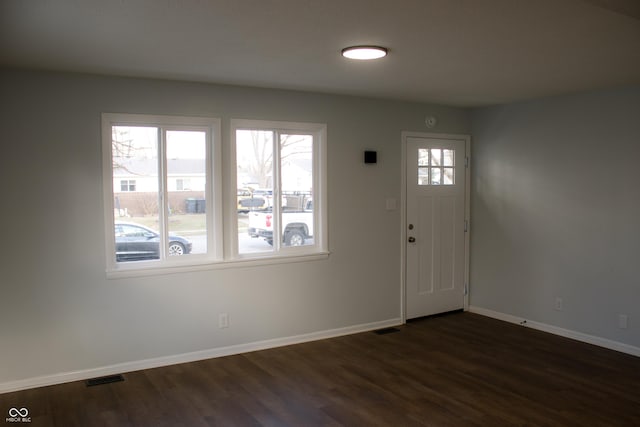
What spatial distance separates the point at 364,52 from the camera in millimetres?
3188

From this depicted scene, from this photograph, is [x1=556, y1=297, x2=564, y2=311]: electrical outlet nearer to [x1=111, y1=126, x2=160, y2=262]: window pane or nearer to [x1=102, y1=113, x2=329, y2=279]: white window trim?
[x1=102, y1=113, x2=329, y2=279]: white window trim

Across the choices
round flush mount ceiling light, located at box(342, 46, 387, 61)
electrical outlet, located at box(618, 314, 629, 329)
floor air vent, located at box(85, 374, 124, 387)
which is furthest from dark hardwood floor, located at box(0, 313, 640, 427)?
round flush mount ceiling light, located at box(342, 46, 387, 61)

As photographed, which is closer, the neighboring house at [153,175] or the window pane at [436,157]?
the neighboring house at [153,175]

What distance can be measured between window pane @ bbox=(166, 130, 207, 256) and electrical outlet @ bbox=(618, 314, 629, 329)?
372cm

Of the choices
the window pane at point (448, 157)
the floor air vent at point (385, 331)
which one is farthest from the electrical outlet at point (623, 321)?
the window pane at point (448, 157)

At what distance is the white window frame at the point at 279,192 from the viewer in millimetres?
4434

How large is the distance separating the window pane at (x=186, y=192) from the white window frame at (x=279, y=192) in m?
0.24

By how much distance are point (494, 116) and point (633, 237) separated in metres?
1.92

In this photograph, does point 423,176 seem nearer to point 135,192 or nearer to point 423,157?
point 423,157

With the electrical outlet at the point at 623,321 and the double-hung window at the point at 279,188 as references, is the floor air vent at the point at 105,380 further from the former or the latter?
the electrical outlet at the point at 623,321

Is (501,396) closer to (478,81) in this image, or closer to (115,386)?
(478,81)

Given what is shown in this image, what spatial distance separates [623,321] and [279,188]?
3298 millimetres

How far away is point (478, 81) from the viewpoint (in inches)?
166

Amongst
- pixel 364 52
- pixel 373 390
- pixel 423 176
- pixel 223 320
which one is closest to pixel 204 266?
pixel 223 320
